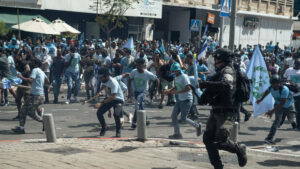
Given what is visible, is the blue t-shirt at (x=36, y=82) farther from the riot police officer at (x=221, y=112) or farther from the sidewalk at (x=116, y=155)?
the riot police officer at (x=221, y=112)

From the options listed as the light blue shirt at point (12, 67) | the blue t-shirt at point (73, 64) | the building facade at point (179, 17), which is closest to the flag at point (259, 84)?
the blue t-shirt at point (73, 64)

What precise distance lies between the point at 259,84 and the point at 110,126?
376 cm

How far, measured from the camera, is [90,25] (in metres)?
32.2

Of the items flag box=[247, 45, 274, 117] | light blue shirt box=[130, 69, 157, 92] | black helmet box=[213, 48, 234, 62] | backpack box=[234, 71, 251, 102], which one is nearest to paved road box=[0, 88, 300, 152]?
flag box=[247, 45, 274, 117]

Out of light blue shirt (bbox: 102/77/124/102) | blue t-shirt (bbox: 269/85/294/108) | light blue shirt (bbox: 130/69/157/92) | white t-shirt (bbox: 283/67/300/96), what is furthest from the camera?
white t-shirt (bbox: 283/67/300/96)

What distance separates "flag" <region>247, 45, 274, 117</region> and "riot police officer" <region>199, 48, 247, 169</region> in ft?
13.0

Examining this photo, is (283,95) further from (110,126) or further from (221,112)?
(110,126)

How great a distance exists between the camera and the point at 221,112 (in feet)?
20.5

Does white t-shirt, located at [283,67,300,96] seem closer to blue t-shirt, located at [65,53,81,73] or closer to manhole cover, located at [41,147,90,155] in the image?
manhole cover, located at [41,147,90,155]

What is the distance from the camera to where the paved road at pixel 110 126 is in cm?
1020

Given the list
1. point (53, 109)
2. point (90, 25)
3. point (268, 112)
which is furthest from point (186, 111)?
point (90, 25)

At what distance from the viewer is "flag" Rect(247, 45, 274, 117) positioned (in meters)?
10.1

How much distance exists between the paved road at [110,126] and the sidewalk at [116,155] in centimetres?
103

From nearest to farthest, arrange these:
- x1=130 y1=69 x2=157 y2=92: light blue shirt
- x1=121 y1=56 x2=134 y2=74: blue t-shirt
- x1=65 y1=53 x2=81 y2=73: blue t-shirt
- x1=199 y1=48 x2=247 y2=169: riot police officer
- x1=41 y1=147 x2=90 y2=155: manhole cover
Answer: x1=199 y1=48 x2=247 y2=169: riot police officer → x1=41 y1=147 x2=90 y2=155: manhole cover → x1=130 y1=69 x2=157 y2=92: light blue shirt → x1=65 y1=53 x2=81 y2=73: blue t-shirt → x1=121 y1=56 x2=134 y2=74: blue t-shirt
